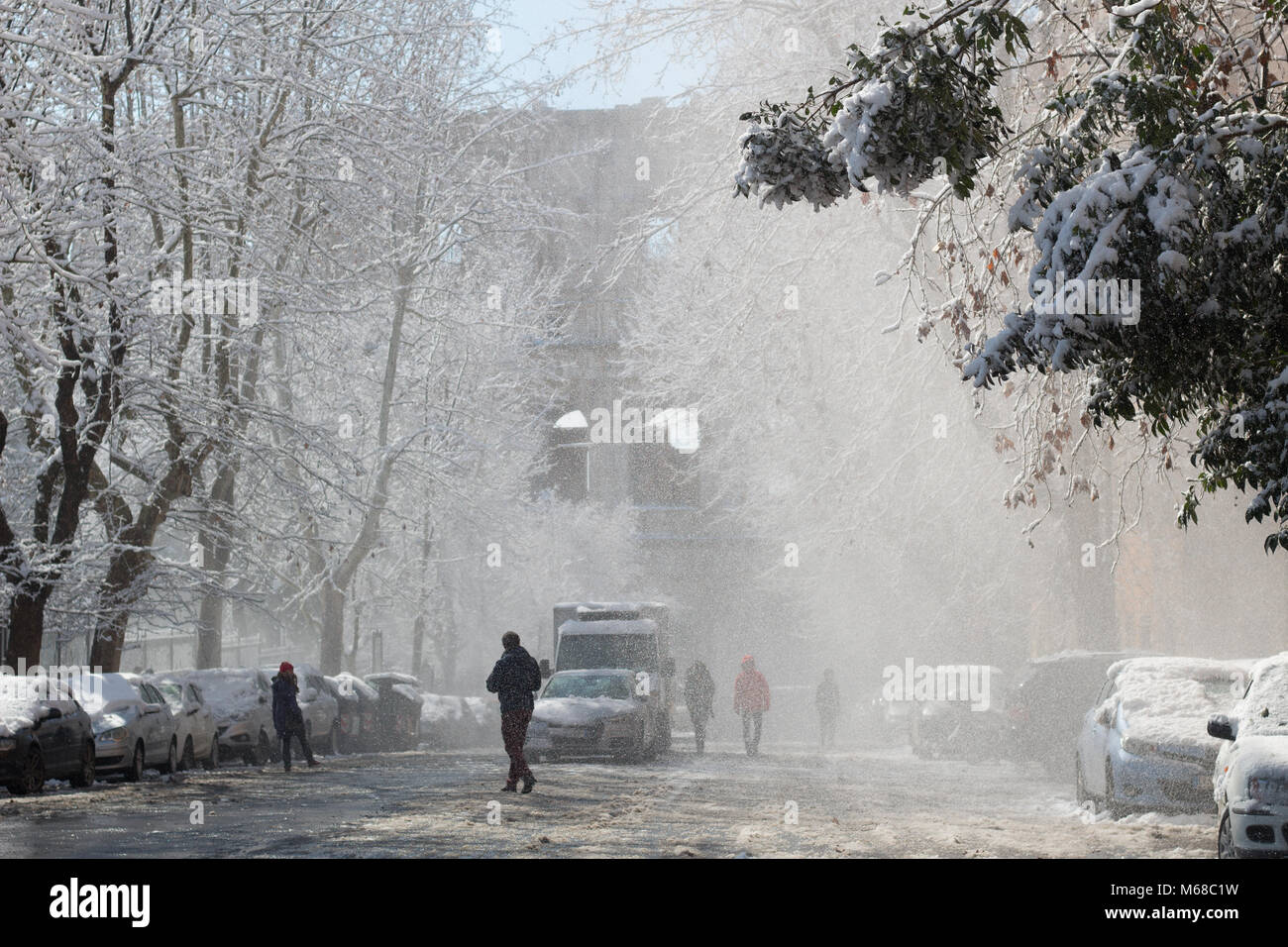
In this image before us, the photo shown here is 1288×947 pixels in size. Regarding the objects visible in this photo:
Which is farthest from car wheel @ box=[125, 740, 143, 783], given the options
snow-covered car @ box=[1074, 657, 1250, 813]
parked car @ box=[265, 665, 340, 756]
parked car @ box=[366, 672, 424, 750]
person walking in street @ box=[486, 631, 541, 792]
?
parked car @ box=[366, 672, 424, 750]

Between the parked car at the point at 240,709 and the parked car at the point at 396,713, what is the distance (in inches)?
342

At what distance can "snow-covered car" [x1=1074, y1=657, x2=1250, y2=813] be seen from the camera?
1617cm

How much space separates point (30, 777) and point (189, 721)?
19.7 feet

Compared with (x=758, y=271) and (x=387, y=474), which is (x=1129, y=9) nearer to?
(x=758, y=271)

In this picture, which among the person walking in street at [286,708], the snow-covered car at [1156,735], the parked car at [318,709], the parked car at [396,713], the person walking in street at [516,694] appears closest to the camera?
the snow-covered car at [1156,735]

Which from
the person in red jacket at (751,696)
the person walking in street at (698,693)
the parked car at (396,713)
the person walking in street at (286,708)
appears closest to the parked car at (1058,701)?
the person in red jacket at (751,696)

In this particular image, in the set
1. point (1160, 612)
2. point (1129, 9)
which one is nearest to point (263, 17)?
point (1129, 9)

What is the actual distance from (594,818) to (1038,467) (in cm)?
541

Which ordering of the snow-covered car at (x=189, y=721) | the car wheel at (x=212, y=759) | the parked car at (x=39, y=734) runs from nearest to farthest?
the parked car at (x=39, y=734) → the snow-covered car at (x=189, y=721) → the car wheel at (x=212, y=759)

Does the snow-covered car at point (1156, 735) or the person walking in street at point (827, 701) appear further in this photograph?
the person walking in street at point (827, 701)

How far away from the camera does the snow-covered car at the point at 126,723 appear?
21266 mm

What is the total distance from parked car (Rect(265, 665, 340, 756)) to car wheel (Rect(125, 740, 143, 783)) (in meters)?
8.20

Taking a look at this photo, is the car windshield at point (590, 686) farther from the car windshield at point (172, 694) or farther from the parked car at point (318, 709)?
the car windshield at point (172, 694)

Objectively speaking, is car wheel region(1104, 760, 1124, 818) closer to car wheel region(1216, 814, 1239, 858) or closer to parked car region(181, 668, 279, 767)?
car wheel region(1216, 814, 1239, 858)
